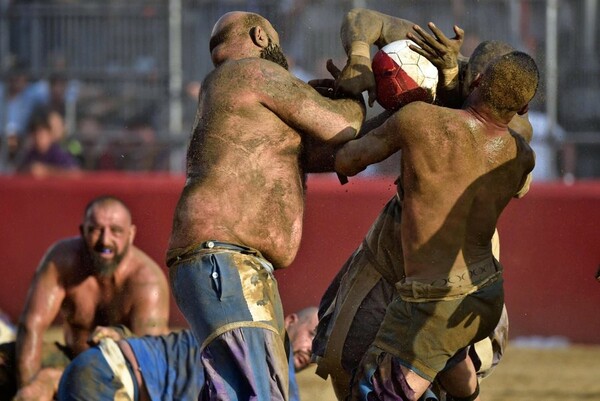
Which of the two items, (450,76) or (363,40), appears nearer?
(450,76)

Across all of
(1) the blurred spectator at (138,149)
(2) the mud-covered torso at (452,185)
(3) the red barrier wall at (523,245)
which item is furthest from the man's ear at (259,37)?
(1) the blurred spectator at (138,149)

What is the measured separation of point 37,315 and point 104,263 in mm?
481

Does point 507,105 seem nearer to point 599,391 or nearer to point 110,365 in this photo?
point 110,365

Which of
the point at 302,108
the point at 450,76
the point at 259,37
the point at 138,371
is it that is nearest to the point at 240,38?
the point at 259,37

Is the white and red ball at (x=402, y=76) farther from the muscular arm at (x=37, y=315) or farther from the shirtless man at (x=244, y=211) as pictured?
the muscular arm at (x=37, y=315)

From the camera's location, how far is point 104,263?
25.0 ft

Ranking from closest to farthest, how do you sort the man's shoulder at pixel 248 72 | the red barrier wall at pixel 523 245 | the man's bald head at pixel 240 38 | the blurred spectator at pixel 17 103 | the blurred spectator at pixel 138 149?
the man's shoulder at pixel 248 72, the man's bald head at pixel 240 38, the red barrier wall at pixel 523 245, the blurred spectator at pixel 138 149, the blurred spectator at pixel 17 103

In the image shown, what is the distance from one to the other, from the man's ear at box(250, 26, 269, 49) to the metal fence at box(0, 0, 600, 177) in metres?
5.27

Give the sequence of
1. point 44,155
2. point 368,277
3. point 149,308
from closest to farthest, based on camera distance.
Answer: point 368,277
point 149,308
point 44,155

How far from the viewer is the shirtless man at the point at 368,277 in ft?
18.4

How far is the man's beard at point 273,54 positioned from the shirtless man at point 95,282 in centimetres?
230

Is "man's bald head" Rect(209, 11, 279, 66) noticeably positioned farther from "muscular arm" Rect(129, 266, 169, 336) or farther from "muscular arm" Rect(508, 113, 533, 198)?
"muscular arm" Rect(129, 266, 169, 336)

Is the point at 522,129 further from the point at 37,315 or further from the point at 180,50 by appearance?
the point at 180,50

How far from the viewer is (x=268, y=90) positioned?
17.1 ft
